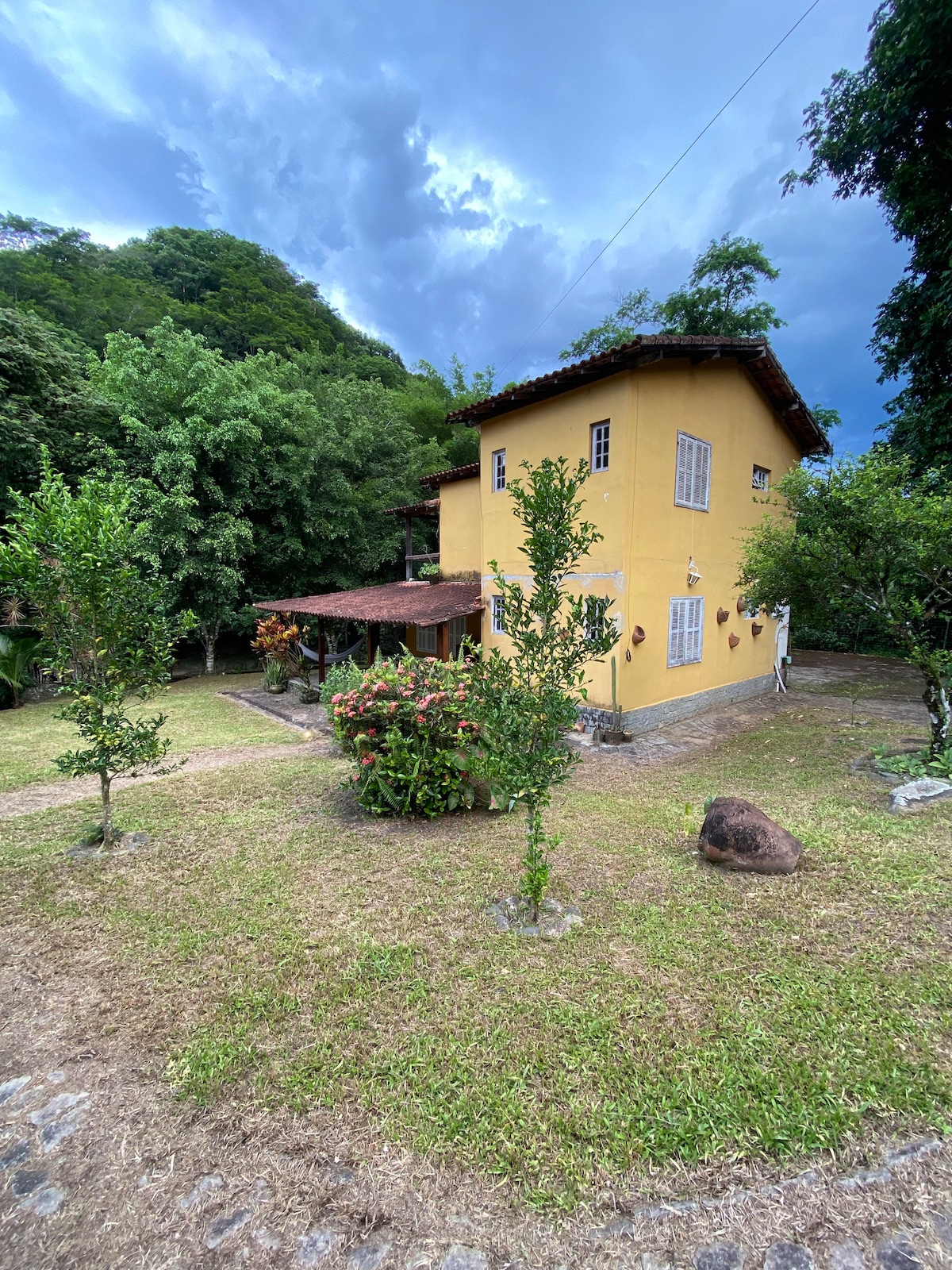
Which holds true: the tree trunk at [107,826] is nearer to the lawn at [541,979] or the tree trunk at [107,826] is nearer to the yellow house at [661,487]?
the lawn at [541,979]

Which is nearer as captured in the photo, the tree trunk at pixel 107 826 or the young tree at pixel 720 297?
the tree trunk at pixel 107 826

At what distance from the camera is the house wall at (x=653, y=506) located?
884cm

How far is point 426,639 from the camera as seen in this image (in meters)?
14.7

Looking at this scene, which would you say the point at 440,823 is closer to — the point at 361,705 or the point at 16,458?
the point at 361,705

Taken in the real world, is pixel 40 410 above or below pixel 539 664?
above

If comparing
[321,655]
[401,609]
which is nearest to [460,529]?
[401,609]

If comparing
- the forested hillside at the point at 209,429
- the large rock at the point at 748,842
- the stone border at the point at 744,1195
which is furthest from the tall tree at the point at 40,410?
the stone border at the point at 744,1195

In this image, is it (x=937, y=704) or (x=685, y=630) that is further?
Answer: (x=685, y=630)

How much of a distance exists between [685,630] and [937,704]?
434 centimetres

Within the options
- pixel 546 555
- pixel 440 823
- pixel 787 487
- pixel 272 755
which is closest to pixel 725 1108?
pixel 546 555

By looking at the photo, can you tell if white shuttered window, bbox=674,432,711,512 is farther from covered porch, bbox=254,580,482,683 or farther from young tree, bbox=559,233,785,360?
young tree, bbox=559,233,785,360

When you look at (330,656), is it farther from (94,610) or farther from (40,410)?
(40,410)

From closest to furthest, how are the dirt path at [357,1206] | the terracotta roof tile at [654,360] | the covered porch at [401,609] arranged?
the dirt path at [357,1206]
the terracotta roof tile at [654,360]
the covered porch at [401,609]

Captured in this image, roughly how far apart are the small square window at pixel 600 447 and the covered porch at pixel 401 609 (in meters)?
3.65
